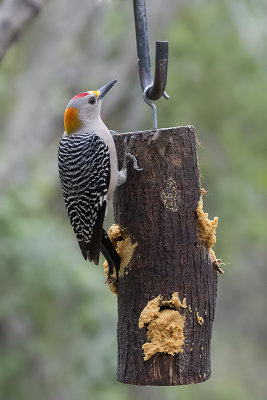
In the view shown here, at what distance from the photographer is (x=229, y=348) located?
18.6 metres

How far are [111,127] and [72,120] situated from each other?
8499mm

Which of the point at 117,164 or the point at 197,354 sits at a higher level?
the point at 117,164

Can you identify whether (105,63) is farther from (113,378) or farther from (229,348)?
(229,348)

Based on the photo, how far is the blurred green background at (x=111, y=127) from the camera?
9047mm

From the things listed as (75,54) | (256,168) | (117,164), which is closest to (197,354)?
(117,164)

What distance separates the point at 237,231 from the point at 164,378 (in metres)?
8.81

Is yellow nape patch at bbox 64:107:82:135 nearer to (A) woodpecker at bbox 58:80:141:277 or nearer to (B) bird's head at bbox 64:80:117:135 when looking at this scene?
(B) bird's head at bbox 64:80:117:135

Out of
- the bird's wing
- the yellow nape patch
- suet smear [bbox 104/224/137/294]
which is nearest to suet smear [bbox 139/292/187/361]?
suet smear [bbox 104/224/137/294]

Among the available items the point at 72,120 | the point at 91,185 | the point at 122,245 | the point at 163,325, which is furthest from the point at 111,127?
the point at 163,325

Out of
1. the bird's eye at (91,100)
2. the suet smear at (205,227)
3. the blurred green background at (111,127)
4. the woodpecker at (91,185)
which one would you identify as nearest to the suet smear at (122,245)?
the woodpecker at (91,185)

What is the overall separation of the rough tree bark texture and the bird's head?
2.00 feet

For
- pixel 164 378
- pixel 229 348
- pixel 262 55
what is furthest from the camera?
pixel 229 348

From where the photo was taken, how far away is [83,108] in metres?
4.69

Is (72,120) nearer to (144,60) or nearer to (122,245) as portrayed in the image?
(144,60)
